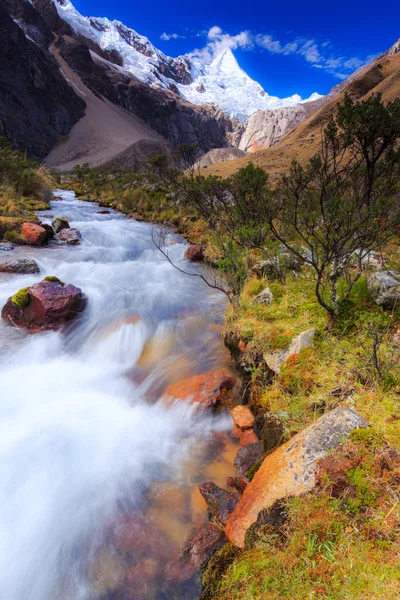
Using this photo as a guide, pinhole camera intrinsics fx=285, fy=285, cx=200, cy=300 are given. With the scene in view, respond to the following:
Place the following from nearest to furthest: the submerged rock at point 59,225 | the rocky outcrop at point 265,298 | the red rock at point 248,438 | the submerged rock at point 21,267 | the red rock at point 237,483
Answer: the red rock at point 237,483 < the red rock at point 248,438 < the rocky outcrop at point 265,298 < the submerged rock at point 21,267 < the submerged rock at point 59,225

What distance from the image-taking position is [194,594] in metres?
→ 2.47

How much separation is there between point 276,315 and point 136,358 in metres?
3.11

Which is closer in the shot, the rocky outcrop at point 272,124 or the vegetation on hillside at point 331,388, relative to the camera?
the vegetation on hillside at point 331,388

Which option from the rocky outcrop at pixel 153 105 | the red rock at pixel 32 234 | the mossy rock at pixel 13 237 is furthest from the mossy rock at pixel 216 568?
the rocky outcrop at pixel 153 105

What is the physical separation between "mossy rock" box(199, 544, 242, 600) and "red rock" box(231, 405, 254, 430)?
183cm

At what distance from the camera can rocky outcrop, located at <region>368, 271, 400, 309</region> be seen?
14.1 feet

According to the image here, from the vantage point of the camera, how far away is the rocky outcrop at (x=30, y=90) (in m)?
70.1

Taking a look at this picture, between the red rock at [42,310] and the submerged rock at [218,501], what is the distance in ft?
16.7

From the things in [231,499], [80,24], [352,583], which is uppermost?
[80,24]

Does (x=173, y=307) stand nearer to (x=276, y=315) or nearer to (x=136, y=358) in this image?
(x=136, y=358)

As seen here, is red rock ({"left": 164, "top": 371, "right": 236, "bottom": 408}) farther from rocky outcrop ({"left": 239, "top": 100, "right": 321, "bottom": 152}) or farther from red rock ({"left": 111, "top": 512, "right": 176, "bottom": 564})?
rocky outcrop ({"left": 239, "top": 100, "right": 321, "bottom": 152})

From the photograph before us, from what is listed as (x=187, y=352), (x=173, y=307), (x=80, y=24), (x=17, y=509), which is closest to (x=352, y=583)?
(x=17, y=509)

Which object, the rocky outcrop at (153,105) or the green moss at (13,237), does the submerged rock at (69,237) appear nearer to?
the green moss at (13,237)

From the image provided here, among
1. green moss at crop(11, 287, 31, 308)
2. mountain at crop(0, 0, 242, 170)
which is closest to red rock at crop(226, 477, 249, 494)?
green moss at crop(11, 287, 31, 308)
